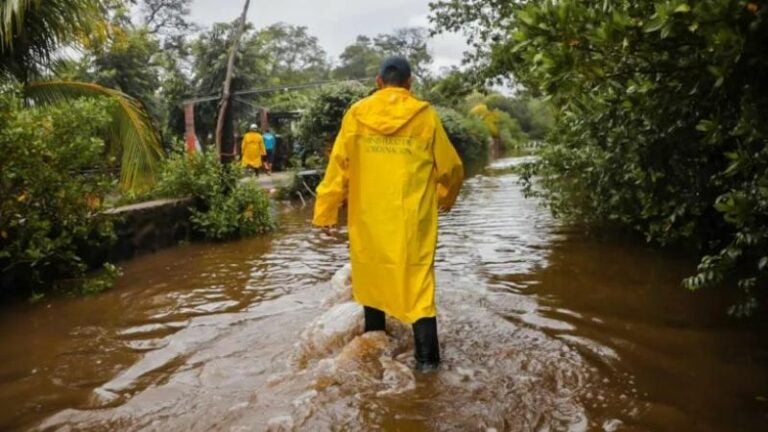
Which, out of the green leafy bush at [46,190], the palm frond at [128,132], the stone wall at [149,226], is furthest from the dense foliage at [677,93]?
the stone wall at [149,226]

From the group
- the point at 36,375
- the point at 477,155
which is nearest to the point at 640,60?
the point at 36,375

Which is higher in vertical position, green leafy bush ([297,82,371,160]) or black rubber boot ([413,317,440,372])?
green leafy bush ([297,82,371,160])

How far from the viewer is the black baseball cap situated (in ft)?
12.7

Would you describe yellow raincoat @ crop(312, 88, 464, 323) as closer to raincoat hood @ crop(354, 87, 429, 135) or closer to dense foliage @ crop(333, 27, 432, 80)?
raincoat hood @ crop(354, 87, 429, 135)

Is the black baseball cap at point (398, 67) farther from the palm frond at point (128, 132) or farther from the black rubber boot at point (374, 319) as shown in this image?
the palm frond at point (128, 132)

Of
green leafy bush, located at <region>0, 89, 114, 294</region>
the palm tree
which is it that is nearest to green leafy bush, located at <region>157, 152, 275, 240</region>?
the palm tree

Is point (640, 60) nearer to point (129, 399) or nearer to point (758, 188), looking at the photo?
point (758, 188)

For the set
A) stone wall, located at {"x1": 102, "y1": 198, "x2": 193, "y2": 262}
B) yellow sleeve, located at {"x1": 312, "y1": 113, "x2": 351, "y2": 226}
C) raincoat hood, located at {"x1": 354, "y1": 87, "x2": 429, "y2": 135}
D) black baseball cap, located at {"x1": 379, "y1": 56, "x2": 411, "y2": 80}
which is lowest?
stone wall, located at {"x1": 102, "y1": 198, "x2": 193, "y2": 262}

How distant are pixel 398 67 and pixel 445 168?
704 mm

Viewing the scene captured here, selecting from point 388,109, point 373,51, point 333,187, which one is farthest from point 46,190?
point 373,51

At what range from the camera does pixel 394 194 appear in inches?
149

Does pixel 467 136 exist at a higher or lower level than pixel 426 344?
higher

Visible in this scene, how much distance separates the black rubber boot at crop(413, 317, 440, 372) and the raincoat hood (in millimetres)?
1197

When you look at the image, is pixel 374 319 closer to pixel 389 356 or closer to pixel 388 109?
pixel 389 356
